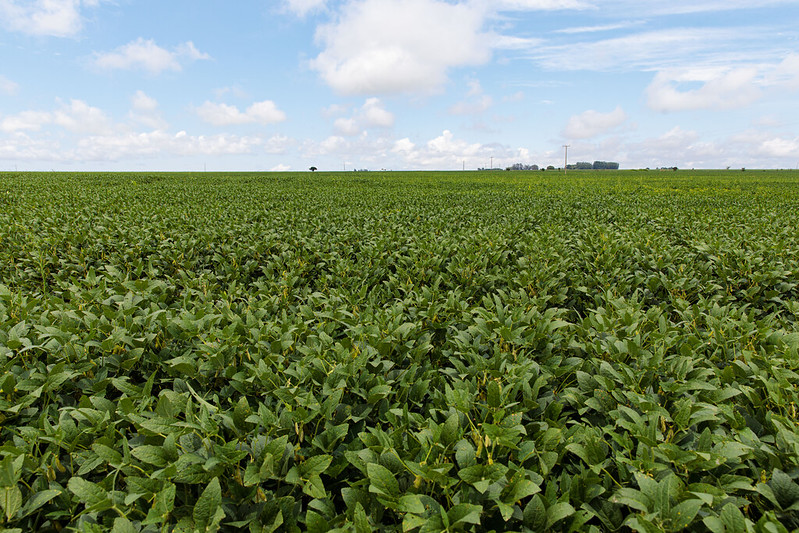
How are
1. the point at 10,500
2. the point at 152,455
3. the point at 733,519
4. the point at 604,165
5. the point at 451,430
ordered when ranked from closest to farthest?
the point at 733,519
the point at 10,500
the point at 152,455
the point at 451,430
the point at 604,165

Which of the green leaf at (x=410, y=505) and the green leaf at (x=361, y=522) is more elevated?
the green leaf at (x=410, y=505)

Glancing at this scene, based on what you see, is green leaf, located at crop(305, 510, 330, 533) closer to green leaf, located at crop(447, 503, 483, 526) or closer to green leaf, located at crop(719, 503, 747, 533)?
green leaf, located at crop(447, 503, 483, 526)

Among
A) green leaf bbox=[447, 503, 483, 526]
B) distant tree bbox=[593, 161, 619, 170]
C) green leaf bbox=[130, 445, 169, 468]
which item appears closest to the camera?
green leaf bbox=[447, 503, 483, 526]

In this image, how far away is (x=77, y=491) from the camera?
143cm

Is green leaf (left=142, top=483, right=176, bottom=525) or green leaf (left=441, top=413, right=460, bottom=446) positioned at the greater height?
green leaf (left=441, top=413, right=460, bottom=446)

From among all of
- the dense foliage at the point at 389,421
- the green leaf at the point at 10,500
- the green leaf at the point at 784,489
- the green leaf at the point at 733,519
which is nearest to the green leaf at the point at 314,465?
the dense foliage at the point at 389,421

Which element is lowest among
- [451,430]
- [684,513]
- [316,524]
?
[316,524]

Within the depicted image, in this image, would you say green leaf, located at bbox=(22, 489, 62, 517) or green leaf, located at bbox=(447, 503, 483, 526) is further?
green leaf, located at bbox=(22, 489, 62, 517)

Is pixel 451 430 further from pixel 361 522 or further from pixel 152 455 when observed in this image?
pixel 152 455

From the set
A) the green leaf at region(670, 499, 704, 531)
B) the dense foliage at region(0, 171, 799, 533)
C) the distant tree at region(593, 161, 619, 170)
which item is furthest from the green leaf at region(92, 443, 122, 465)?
the distant tree at region(593, 161, 619, 170)

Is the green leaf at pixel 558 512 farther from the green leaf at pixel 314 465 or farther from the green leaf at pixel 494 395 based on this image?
the green leaf at pixel 314 465

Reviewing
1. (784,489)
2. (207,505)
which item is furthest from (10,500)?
(784,489)

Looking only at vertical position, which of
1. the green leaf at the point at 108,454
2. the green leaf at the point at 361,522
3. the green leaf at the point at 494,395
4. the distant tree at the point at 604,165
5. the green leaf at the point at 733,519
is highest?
the distant tree at the point at 604,165

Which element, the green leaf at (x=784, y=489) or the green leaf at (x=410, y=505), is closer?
the green leaf at (x=410, y=505)
